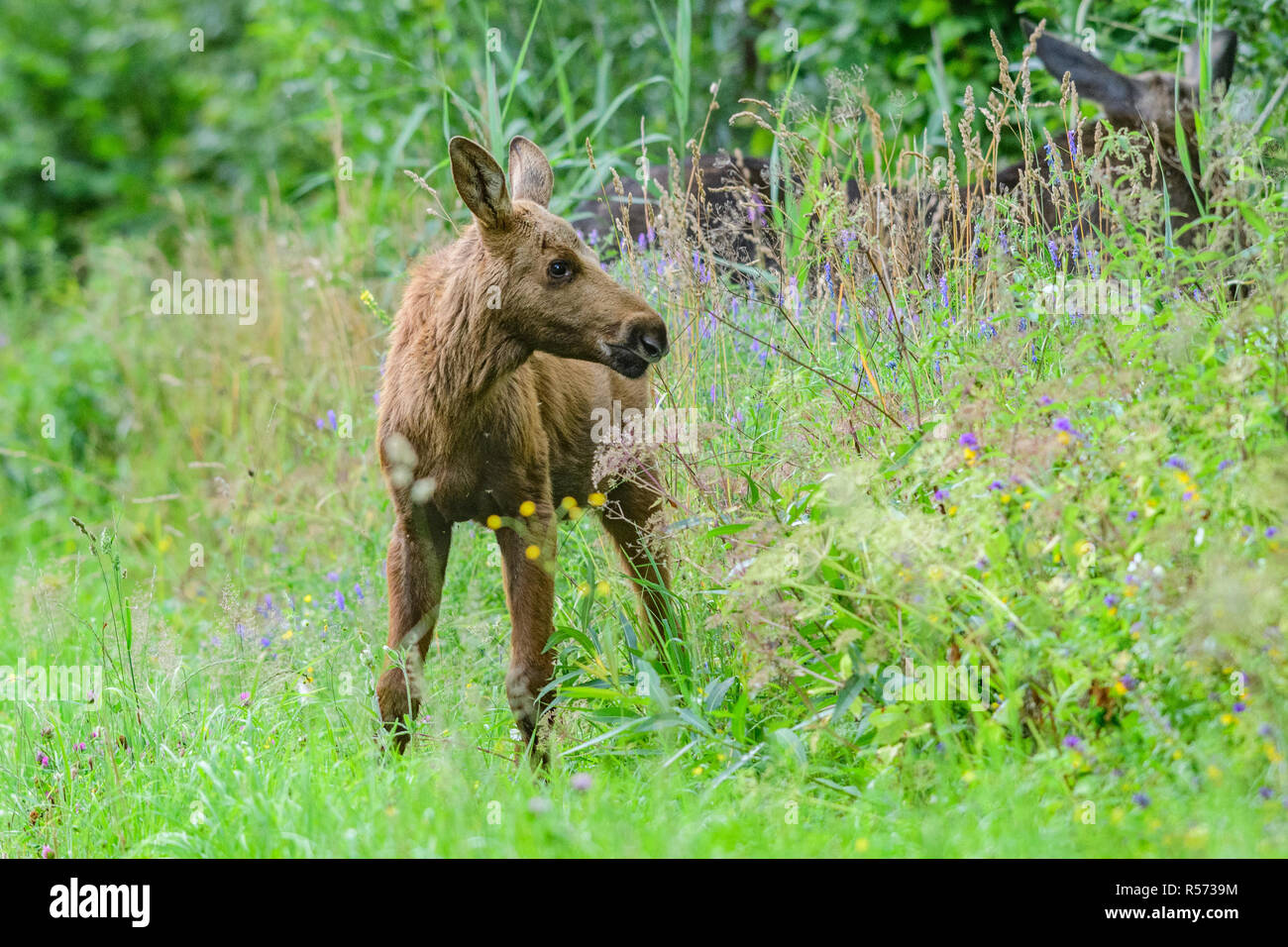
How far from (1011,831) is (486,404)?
2.25 meters

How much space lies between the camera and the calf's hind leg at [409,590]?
472cm

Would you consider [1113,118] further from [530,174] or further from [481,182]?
[481,182]

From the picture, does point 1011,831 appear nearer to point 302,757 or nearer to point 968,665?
point 968,665

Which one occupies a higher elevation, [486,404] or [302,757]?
[486,404]

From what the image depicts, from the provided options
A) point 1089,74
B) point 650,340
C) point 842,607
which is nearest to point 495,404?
point 650,340

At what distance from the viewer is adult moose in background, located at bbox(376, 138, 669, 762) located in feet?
15.0

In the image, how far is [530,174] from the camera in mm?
5156

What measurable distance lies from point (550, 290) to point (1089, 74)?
4.21 meters

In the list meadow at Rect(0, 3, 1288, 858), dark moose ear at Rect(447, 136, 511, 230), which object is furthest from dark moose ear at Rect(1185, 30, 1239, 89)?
dark moose ear at Rect(447, 136, 511, 230)

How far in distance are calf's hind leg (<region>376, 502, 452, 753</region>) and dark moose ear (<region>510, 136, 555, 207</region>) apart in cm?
122

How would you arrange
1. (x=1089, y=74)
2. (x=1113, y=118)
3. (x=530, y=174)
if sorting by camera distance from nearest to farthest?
(x=530, y=174)
(x=1089, y=74)
(x=1113, y=118)
